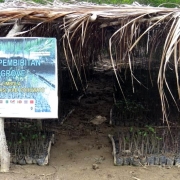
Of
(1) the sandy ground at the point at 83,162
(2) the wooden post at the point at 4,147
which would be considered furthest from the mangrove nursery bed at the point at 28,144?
(2) the wooden post at the point at 4,147

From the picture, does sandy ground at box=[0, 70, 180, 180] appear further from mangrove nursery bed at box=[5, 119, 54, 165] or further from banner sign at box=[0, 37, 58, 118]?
banner sign at box=[0, 37, 58, 118]

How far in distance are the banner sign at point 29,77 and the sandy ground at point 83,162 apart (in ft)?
2.73

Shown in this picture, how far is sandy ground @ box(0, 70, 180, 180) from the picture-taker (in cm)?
488

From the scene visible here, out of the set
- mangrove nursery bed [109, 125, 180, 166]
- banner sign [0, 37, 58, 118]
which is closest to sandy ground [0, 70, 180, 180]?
mangrove nursery bed [109, 125, 180, 166]

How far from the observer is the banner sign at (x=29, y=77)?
178 inches

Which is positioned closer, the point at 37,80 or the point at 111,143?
the point at 37,80

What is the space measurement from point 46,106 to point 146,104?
3.37 metres

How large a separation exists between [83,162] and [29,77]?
1.53 m

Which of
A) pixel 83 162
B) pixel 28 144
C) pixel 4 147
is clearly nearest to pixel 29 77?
pixel 4 147

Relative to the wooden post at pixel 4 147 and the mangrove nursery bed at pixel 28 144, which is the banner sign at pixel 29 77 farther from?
the mangrove nursery bed at pixel 28 144

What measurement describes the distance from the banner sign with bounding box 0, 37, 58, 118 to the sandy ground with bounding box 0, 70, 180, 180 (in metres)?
0.83

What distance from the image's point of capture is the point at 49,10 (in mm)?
4691

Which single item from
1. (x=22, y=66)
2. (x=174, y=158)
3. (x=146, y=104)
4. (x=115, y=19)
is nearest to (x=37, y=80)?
(x=22, y=66)

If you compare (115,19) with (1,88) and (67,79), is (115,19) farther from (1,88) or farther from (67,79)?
(67,79)
